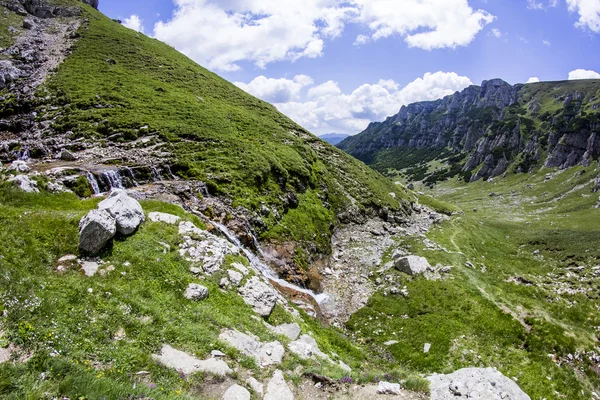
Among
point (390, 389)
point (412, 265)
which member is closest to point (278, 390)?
point (390, 389)

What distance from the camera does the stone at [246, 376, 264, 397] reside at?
432 inches

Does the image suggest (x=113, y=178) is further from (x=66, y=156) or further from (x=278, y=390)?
(x=278, y=390)

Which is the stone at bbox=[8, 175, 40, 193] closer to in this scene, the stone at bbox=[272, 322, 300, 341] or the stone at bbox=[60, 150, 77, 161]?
the stone at bbox=[60, 150, 77, 161]

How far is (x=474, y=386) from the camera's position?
12.0m

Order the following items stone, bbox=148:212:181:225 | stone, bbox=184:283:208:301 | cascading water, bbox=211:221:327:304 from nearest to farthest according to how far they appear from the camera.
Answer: stone, bbox=184:283:208:301, stone, bbox=148:212:181:225, cascading water, bbox=211:221:327:304

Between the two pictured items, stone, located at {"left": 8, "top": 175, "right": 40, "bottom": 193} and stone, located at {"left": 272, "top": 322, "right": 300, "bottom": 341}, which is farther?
stone, located at {"left": 8, "top": 175, "right": 40, "bottom": 193}

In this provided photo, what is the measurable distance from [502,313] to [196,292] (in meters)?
29.7

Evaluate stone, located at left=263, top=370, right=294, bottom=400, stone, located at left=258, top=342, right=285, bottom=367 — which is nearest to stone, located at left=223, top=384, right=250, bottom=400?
stone, located at left=263, top=370, right=294, bottom=400

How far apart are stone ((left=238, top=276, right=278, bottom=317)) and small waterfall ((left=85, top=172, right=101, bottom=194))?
19858 mm

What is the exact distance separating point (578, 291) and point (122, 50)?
344 feet

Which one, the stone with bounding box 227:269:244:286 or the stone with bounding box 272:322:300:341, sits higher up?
the stone with bounding box 227:269:244:286

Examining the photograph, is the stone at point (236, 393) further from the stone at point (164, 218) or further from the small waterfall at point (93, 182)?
the small waterfall at point (93, 182)

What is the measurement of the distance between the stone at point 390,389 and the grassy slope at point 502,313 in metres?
9.25

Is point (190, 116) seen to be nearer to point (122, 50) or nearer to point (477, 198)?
point (122, 50)
